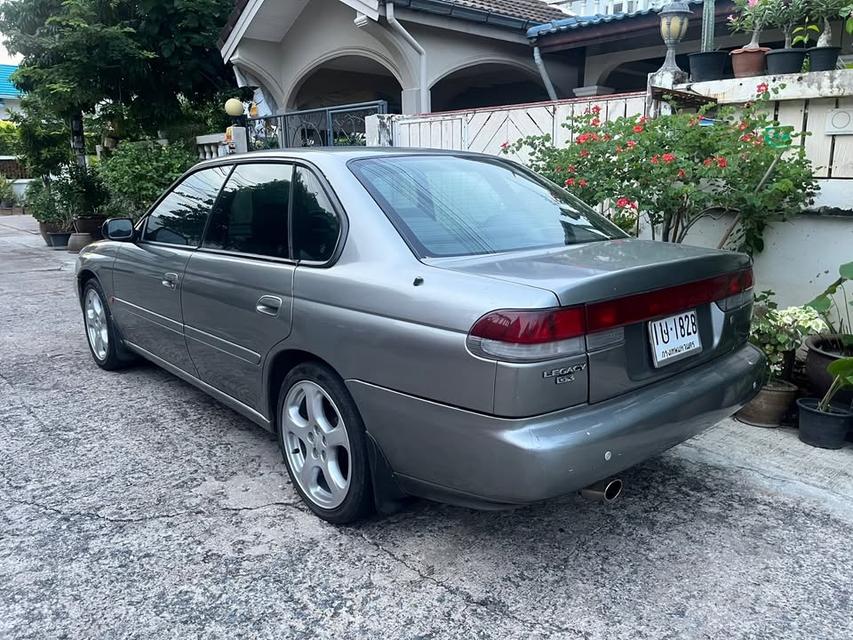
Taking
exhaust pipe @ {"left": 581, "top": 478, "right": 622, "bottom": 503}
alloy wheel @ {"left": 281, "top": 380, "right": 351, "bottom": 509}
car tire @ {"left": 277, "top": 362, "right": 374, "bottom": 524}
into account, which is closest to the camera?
exhaust pipe @ {"left": 581, "top": 478, "right": 622, "bottom": 503}

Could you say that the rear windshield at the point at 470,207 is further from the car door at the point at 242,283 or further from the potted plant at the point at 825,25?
the potted plant at the point at 825,25

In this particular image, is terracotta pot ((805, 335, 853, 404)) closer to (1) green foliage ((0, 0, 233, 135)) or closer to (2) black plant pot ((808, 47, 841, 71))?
(2) black plant pot ((808, 47, 841, 71))

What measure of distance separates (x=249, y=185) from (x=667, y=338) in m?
2.20

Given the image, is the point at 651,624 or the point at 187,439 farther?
the point at 187,439

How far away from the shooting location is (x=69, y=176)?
13.6 metres

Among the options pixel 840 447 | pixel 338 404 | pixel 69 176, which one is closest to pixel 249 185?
pixel 338 404

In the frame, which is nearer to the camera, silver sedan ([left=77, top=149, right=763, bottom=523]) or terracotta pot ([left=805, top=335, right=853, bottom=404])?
silver sedan ([left=77, top=149, right=763, bottom=523])

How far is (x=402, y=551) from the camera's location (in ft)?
9.07

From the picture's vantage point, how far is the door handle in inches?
120

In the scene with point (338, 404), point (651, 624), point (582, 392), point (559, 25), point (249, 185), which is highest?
point (559, 25)

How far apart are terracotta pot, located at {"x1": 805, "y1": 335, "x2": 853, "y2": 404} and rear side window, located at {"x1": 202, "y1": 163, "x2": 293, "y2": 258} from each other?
3015 mm

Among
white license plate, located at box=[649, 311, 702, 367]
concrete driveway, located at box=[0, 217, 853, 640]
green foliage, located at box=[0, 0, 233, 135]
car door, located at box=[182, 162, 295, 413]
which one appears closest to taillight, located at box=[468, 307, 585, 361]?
white license plate, located at box=[649, 311, 702, 367]

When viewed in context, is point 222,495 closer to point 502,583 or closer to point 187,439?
point 187,439

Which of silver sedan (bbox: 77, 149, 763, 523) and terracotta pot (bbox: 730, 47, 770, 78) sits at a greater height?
terracotta pot (bbox: 730, 47, 770, 78)
